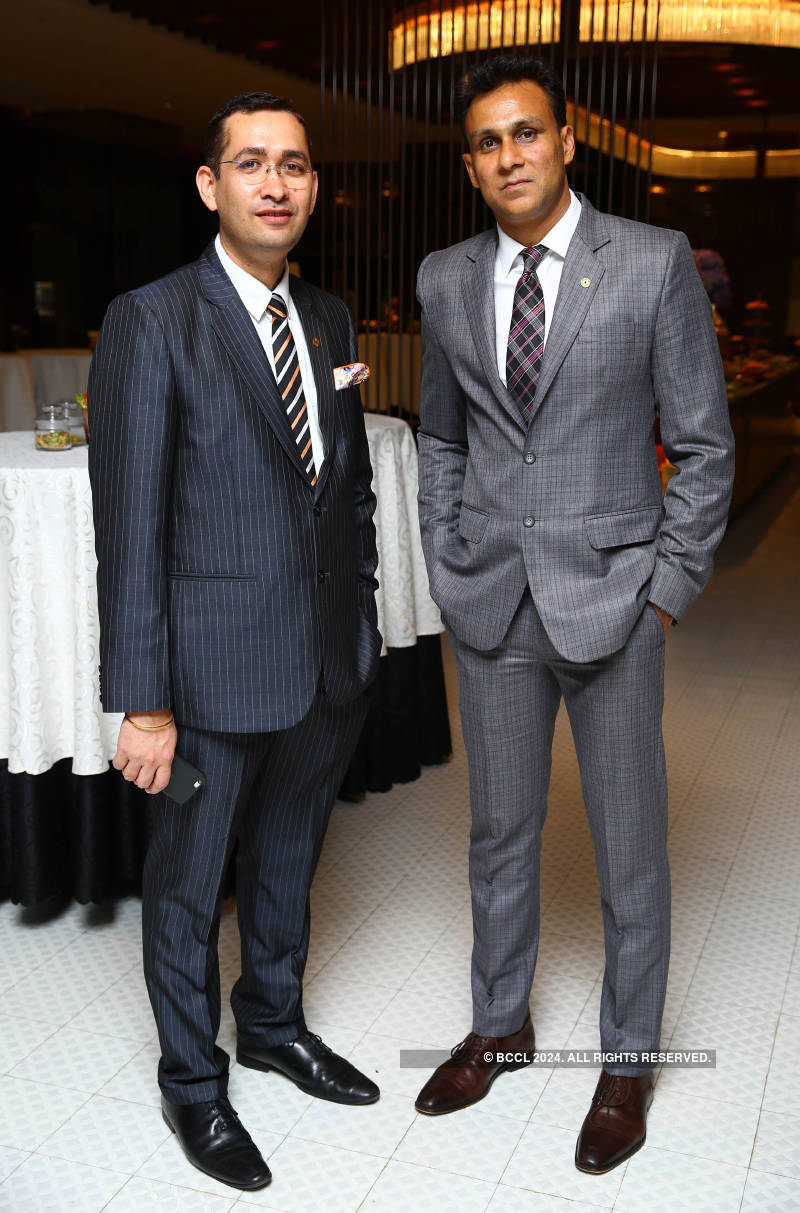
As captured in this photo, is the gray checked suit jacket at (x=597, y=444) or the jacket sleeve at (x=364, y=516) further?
the jacket sleeve at (x=364, y=516)

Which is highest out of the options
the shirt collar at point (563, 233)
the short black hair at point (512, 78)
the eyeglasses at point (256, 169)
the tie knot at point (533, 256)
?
the short black hair at point (512, 78)

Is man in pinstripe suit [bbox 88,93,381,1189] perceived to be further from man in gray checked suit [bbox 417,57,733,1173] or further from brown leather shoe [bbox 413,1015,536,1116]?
man in gray checked suit [bbox 417,57,733,1173]

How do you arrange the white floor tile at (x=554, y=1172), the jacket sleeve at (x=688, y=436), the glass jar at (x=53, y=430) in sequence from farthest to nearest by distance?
the glass jar at (x=53, y=430) → the white floor tile at (x=554, y=1172) → the jacket sleeve at (x=688, y=436)

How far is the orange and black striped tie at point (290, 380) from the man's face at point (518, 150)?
38 cm

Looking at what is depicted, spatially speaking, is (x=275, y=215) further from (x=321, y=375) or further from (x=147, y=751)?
(x=147, y=751)

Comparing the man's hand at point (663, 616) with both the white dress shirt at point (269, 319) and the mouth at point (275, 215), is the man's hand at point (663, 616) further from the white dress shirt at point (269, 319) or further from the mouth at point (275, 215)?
the mouth at point (275, 215)

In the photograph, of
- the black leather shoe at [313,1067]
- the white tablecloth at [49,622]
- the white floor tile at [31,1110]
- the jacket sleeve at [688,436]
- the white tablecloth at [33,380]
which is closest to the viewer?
the jacket sleeve at [688,436]

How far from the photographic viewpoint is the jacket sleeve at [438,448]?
2123 millimetres

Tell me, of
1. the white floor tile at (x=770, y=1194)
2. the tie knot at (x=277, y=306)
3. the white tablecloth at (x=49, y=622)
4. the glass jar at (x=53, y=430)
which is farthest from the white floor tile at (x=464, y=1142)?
the glass jar at (x=53, y=430)

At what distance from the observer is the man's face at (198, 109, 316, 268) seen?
1.80 meters

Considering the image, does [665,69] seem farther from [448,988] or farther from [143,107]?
[448,988]

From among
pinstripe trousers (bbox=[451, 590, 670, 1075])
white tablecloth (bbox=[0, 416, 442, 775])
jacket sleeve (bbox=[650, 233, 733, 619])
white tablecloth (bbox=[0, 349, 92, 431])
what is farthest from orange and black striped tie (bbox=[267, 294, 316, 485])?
white tablecloth (bbox=[0, 349, 92, 431])

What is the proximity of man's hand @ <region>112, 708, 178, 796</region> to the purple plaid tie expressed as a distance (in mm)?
767

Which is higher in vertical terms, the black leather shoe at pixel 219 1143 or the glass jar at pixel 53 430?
the glass jar at pixel 53 430
